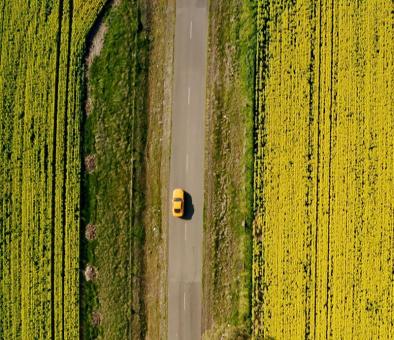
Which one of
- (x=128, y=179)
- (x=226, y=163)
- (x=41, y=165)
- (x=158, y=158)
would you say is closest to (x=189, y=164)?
(x=158, y=158)

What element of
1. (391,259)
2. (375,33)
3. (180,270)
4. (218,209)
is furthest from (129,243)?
(375,33)

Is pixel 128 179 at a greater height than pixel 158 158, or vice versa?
pixel 158 158

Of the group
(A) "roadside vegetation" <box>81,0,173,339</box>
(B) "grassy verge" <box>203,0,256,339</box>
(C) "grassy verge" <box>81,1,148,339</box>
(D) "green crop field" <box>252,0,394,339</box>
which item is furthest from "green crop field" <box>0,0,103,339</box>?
(D) "green crop field" <box>252,0,394,339</box>

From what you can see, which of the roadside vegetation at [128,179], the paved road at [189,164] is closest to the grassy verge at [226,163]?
the paved road at [189,164]

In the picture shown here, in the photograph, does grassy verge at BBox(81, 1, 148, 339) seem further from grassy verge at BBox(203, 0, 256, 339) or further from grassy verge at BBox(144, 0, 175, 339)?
Answer: grassy verge at BBox(203, 0, 256, 339)

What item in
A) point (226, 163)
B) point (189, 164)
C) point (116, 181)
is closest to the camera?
point (226, 163)

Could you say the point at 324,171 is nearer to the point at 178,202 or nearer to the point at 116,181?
the point at 178,202

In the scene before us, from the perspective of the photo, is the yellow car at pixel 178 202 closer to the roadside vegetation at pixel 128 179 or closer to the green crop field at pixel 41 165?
the roadside vegetation at pixel 128 179
